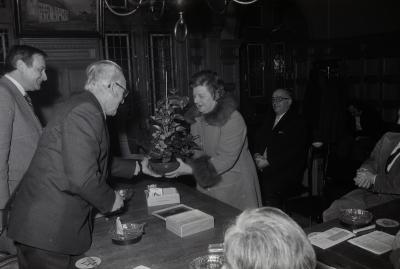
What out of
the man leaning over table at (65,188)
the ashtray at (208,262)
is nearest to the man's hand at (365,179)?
the ashtray at (208,262)

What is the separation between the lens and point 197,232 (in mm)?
2189

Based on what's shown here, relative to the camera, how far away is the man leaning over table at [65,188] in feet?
6.23

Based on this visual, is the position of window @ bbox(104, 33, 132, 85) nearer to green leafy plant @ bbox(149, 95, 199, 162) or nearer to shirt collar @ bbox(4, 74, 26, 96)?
shirt collar @ bbox(4, 74, 26, 96)

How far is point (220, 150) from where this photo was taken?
3.09 metres

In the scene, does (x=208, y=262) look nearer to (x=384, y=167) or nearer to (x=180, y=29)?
(x=180, y=29)

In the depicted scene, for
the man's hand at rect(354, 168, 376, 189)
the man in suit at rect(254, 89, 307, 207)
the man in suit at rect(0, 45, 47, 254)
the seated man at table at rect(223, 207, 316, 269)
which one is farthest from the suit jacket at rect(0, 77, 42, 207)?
the man's hand at rect(354, 168, 376, 189)

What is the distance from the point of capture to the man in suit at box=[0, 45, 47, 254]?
2.85 metres

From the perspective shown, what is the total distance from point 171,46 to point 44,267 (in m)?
4.82

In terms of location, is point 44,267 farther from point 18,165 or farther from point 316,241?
point 316,241

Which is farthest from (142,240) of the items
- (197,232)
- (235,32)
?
(235,32)

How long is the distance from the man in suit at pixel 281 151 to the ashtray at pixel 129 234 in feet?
7.74

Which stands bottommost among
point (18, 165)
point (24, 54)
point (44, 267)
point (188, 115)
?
point (44, 267)

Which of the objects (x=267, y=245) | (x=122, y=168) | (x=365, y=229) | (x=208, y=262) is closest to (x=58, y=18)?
(x=122, y=168)

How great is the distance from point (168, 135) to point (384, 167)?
206 centimetres
